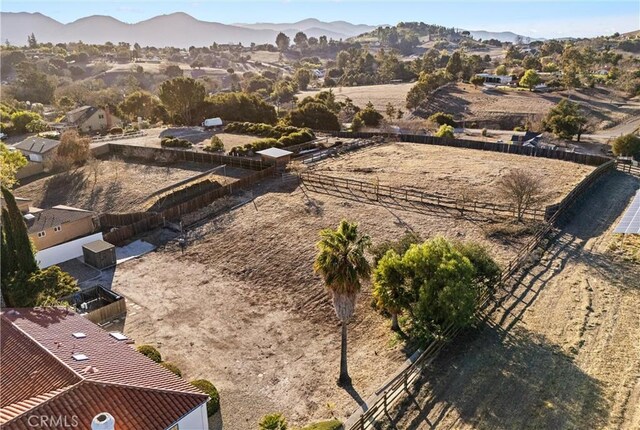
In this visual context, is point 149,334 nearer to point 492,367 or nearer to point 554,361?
point 492,367

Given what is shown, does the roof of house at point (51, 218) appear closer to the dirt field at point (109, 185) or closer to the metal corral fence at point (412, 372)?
the dirt field at point (109, 185)

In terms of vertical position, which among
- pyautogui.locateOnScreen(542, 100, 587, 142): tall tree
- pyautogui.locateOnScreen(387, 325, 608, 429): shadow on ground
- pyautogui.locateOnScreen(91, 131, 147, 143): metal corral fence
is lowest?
pyautogui.locateOnScreen(91, 131, 147, 143): metal corral fence

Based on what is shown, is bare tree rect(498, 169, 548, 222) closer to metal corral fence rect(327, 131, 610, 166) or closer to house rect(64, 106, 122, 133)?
metal corral fence rect(327, 131, 610, 166)

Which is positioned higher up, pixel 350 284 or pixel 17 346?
pixel 350 284

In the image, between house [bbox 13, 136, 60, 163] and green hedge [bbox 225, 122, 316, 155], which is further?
house [bbox 13, 136, 60, 163]

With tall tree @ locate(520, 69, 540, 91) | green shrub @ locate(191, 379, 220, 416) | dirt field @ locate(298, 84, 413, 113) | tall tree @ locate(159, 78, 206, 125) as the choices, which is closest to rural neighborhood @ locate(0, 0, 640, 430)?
green shrub @ locate(191, 379, 220, 416)

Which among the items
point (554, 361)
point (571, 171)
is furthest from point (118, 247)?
point (571, 171)
